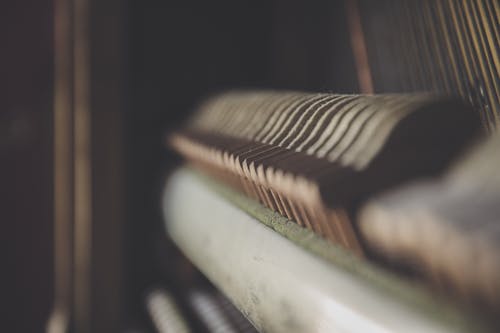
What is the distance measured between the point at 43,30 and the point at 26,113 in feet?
1.80

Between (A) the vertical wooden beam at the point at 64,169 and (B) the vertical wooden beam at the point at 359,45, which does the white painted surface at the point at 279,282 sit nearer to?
(B) the vertical wooden beam at the point at 359,45

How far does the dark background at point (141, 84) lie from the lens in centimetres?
221

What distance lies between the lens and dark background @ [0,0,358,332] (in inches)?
87.0

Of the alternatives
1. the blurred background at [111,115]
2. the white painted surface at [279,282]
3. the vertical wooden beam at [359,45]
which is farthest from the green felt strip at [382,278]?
the blurred background at [111,115]

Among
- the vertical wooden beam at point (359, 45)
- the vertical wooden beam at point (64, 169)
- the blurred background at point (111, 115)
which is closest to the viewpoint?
the vertical wooden beam at point (359, 45)

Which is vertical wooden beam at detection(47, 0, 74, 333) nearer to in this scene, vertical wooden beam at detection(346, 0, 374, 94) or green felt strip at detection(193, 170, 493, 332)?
vertical wooden beam at detection(346, 0, 374, 94)

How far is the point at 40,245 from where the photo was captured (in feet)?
9.30

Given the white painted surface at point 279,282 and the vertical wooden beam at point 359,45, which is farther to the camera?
the vertical wooden beam at point 359,45

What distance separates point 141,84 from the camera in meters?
2.40

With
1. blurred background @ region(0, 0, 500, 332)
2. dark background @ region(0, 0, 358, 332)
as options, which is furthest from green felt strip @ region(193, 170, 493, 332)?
dark background @ region(0, 0, 358, 332)

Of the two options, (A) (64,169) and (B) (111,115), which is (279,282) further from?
(A) (64,169)

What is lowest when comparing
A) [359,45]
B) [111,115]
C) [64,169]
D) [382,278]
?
[64,169]

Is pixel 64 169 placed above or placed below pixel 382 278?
below

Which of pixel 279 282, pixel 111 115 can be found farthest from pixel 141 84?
pixel 279 282
